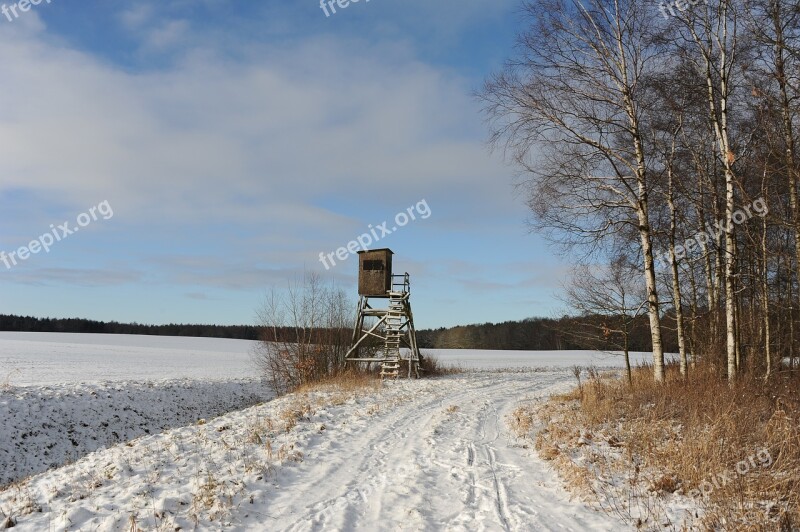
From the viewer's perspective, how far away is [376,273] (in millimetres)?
26234

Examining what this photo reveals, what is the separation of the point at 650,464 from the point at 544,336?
8937 centimetres

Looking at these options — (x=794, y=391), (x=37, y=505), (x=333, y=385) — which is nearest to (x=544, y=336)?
(x=333, y=385)

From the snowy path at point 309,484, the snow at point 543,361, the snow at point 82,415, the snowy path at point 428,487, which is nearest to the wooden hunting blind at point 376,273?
the snow at point 82,415

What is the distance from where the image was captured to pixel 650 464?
22.2 feet

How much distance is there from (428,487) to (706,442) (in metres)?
3.73

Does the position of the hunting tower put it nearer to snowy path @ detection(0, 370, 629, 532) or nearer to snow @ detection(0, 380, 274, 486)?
snow @ detection(0, 380, 274, 486)

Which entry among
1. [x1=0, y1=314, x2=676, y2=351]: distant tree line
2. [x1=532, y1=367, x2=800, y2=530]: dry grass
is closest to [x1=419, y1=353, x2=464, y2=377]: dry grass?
[x1=532, y1=367, x2=800, y2=530]: dry grass

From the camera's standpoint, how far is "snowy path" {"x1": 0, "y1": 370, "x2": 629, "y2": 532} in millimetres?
5363

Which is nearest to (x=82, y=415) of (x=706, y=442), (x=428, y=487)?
(x=428, y=487)

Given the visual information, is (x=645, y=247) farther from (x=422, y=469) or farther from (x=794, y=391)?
(x=422, y=469)

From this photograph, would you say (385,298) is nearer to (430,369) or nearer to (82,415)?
(430,369)

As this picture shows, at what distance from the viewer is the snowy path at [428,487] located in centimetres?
530

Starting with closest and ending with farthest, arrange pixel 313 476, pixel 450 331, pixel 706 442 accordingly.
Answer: pixel 706 442 < pixel 313 476 < pixel 450 331

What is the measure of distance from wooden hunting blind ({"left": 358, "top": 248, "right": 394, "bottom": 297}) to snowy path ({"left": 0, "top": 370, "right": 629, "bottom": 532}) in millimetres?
15480
